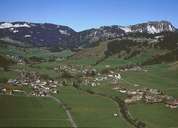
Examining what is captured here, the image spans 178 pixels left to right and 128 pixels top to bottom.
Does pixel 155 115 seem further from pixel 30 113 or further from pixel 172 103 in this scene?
pixel 30 113

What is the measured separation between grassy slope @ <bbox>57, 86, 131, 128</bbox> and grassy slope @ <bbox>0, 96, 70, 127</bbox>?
183 inches

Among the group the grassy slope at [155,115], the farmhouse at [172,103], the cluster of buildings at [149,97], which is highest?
the cluster of buildings at [149,97]

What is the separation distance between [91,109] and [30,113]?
20.2 meters

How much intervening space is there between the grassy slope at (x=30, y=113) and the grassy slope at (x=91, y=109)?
4.66m

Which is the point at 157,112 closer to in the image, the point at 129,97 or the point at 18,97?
the point at 129,97

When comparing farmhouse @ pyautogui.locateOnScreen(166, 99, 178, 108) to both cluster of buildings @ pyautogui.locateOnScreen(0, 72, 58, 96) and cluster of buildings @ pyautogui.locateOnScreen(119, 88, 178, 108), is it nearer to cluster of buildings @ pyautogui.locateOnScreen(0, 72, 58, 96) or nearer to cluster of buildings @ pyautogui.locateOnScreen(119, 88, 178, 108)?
cluster of buildings @ pyautogui.locateOnScreen(119, 88, 178, 108)

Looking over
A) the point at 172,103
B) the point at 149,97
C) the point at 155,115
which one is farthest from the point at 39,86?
the point at 155,115

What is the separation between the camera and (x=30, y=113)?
5017 inches

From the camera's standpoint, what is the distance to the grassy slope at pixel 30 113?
372 feet

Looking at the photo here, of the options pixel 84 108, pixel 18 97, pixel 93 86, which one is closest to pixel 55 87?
pixel 93 86

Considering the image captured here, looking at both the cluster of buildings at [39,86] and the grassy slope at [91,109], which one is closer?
the grassy slope at [91,109]

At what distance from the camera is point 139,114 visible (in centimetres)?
12812

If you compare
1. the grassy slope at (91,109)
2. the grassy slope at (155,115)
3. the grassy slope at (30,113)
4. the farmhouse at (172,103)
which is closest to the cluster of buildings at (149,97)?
the farmhouse at (172,103)

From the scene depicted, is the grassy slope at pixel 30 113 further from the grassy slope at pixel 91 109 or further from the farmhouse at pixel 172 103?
the farmhouse at pixel 172 103
